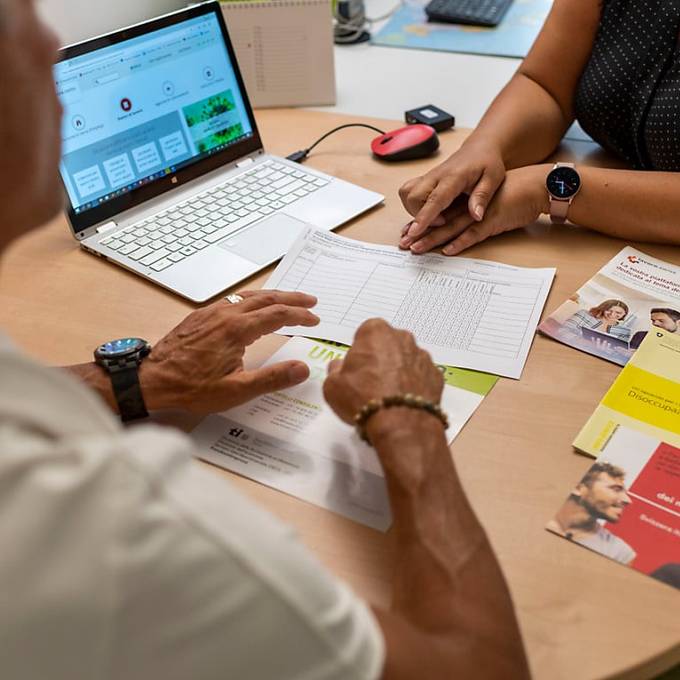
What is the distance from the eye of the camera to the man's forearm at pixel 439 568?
622 millimetres

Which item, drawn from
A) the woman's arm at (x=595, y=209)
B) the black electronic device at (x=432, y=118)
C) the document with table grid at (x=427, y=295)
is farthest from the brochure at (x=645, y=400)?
the black electronic device at (x=432, y=118)

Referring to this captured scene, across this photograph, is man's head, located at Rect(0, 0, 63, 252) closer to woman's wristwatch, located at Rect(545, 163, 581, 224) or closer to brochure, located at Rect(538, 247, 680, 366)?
brochure, located at Rect(538, 247, 680, 366)

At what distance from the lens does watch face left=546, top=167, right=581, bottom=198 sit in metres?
1.20

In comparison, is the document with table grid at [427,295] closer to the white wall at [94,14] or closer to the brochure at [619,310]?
the brochure at [619,310]

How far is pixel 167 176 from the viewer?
1296 mm

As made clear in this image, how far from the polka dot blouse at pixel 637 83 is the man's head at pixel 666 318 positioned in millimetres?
316

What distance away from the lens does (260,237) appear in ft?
4.01

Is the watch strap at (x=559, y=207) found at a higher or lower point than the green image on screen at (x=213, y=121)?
lower

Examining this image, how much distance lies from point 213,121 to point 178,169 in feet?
0.34

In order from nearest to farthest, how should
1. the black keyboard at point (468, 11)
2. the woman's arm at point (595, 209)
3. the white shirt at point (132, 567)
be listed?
1. the white shirt at point (132, 567)
2. the woman's arm at point (595, 209)
3. the black keyboard at point (468, 11)

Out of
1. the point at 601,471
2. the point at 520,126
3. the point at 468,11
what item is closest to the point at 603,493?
the point at 601,471

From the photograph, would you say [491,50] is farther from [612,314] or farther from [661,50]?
[612,314]

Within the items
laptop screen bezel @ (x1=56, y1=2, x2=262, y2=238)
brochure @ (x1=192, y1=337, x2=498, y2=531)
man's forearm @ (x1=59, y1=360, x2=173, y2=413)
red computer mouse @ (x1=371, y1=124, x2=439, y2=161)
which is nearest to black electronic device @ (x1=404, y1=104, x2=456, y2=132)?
red computer mouse @ (x1=371, y1=124, x2=439, y2=161)

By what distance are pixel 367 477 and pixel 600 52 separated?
34.5 inches
